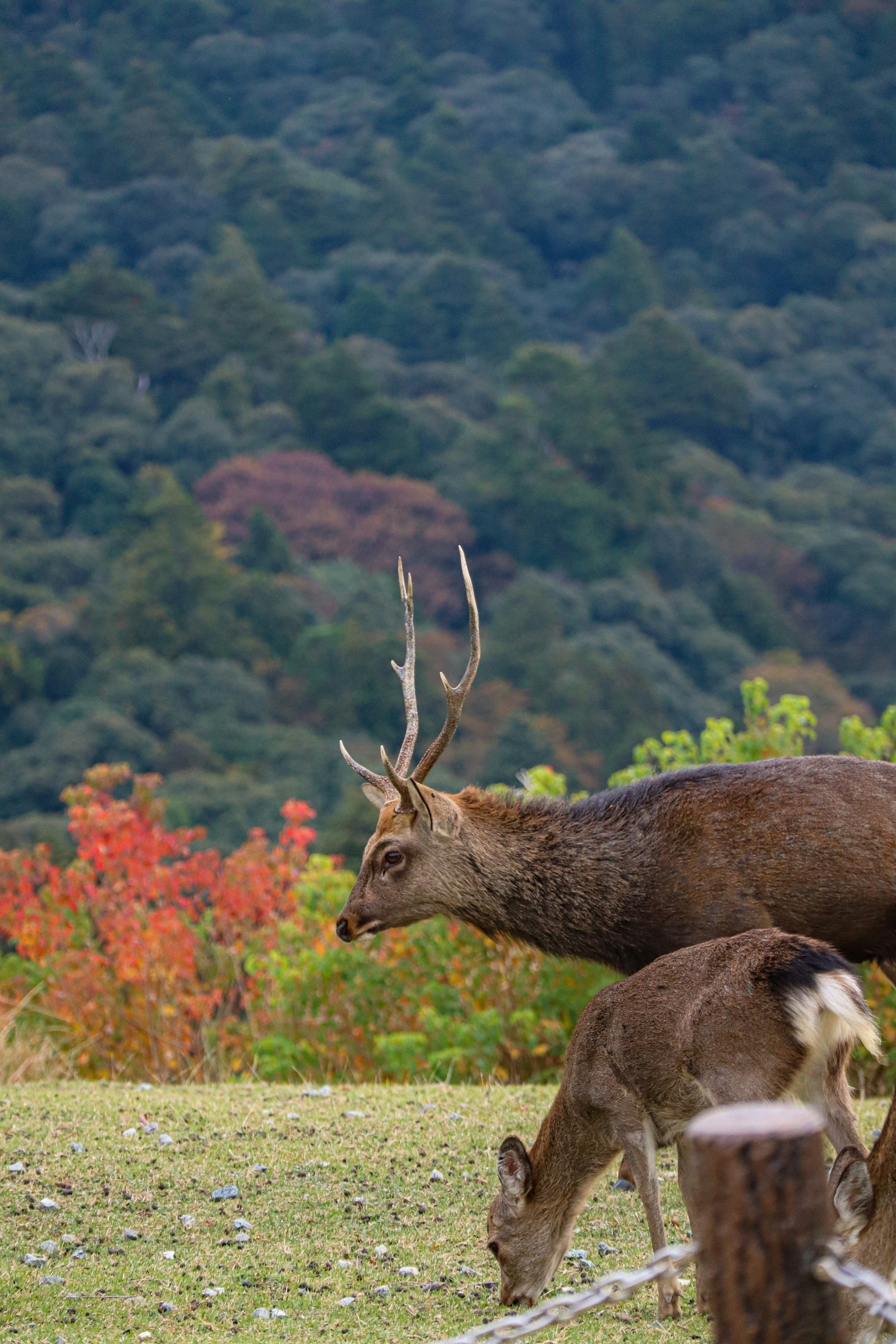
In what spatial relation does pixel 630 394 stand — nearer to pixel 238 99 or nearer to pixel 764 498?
pixel 764 498

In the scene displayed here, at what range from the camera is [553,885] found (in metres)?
6.31

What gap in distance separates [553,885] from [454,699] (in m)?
0.83

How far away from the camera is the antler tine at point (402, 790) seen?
620 cm

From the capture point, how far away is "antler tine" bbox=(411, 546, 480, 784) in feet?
20.6

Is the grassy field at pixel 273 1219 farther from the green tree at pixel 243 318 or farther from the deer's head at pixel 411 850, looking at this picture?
the green tree at pixel 243 318

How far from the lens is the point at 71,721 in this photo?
40844 millimetres

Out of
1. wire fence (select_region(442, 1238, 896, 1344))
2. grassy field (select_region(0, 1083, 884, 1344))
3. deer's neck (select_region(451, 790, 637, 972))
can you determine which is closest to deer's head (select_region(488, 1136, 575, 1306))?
grassy field (select_region(0, 1083, 884, 1344))

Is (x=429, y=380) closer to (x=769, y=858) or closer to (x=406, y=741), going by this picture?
(x=406, y=741)

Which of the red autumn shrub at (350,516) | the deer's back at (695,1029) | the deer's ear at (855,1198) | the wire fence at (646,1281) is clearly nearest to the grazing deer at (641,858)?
the deer's back at (695,1029)

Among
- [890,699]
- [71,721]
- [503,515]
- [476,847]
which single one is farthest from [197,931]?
[503,515]

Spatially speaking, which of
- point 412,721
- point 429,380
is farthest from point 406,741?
point 429,380

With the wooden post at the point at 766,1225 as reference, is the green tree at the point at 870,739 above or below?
below

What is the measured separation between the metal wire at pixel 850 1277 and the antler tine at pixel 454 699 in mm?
3346

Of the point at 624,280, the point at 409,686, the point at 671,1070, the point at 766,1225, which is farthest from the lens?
the point at 624,280
